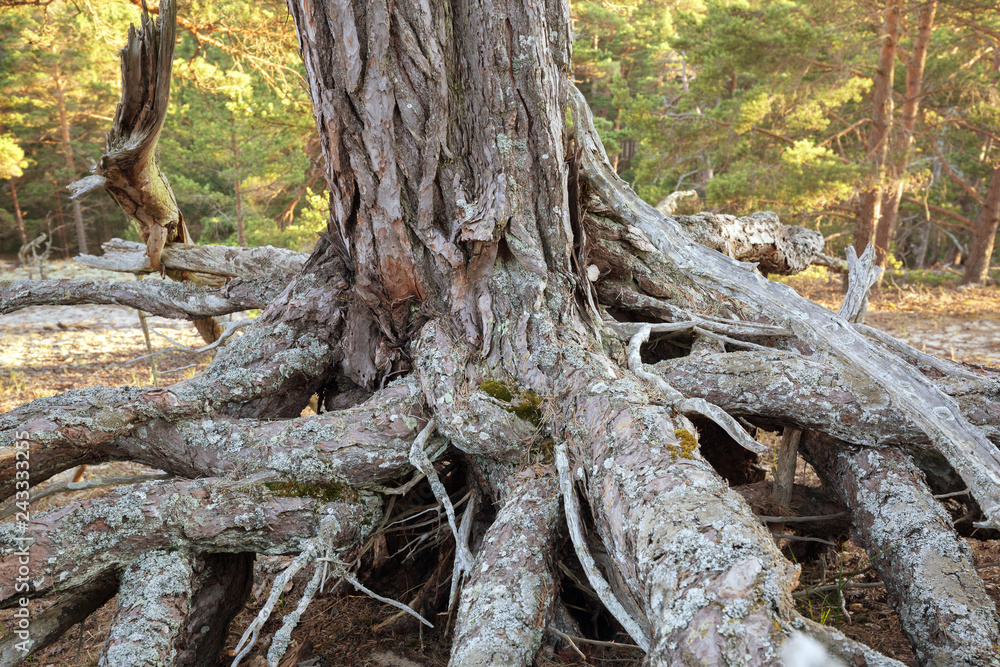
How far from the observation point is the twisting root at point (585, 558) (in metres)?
1.78

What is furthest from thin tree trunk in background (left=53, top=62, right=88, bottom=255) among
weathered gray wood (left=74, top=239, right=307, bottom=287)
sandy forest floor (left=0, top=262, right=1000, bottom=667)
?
weathered gray wood (left=74, top=239, right=307, bottom=287)

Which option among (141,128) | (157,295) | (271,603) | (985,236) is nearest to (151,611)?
(271,603)

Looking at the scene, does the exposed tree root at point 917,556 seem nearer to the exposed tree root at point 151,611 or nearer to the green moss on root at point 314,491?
the green moss on root at point 314,491

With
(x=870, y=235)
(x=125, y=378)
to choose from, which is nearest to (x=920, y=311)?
(x=870, y=235)

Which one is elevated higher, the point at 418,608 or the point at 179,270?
the point at 179,270

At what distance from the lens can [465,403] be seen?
2557 mm

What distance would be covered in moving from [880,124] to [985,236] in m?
4.64

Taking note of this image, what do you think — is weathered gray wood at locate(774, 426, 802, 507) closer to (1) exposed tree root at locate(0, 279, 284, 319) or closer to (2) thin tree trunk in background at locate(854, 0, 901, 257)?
(1) exposed tree root at locate(0, 279, 284, 319)

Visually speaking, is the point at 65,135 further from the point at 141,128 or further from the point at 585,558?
the point at 585,558

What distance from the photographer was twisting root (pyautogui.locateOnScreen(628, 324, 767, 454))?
1.90m

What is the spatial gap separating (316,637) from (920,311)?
10.0m

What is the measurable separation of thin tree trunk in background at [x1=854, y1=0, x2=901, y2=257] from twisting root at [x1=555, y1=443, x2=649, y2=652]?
9.20 m

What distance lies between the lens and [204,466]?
2639mm

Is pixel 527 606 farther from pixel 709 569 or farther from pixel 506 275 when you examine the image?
pixel 506 275
